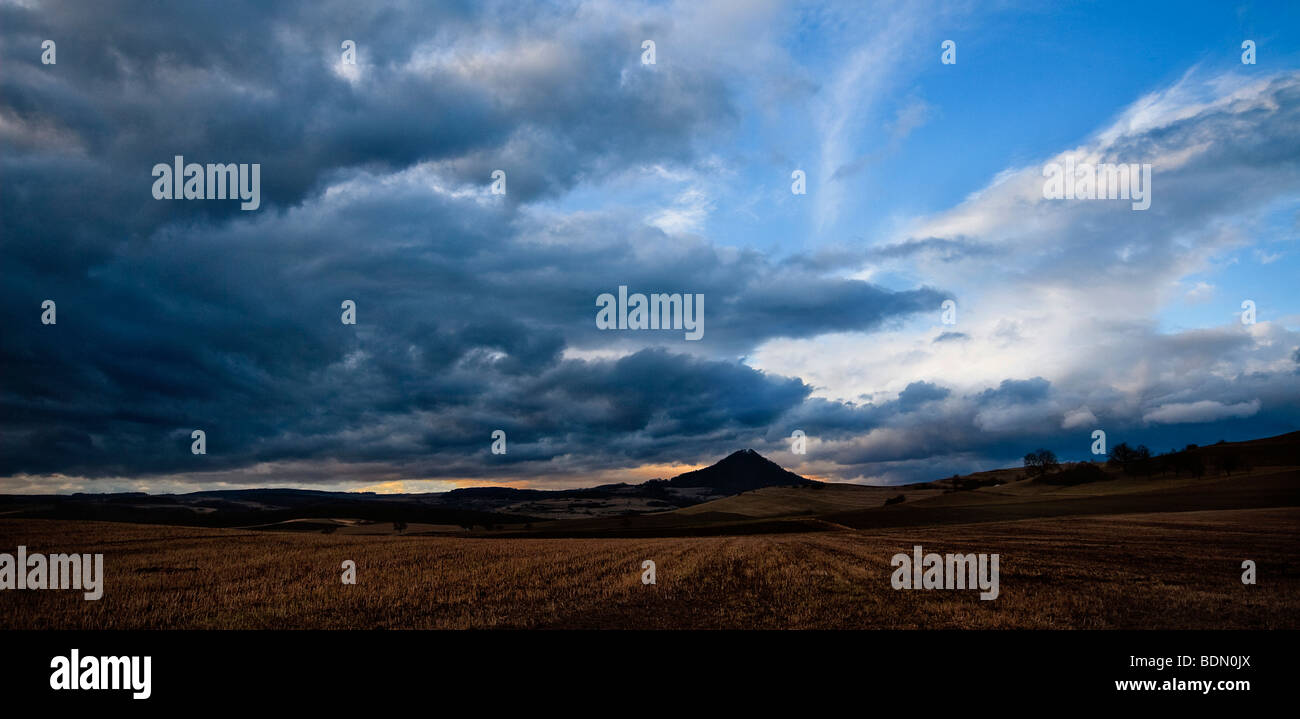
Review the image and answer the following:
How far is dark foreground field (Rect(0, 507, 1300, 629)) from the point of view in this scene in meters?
20.2

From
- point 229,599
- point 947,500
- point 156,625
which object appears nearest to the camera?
point 156,625

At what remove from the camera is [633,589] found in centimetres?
2702

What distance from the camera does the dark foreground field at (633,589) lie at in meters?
20.2
